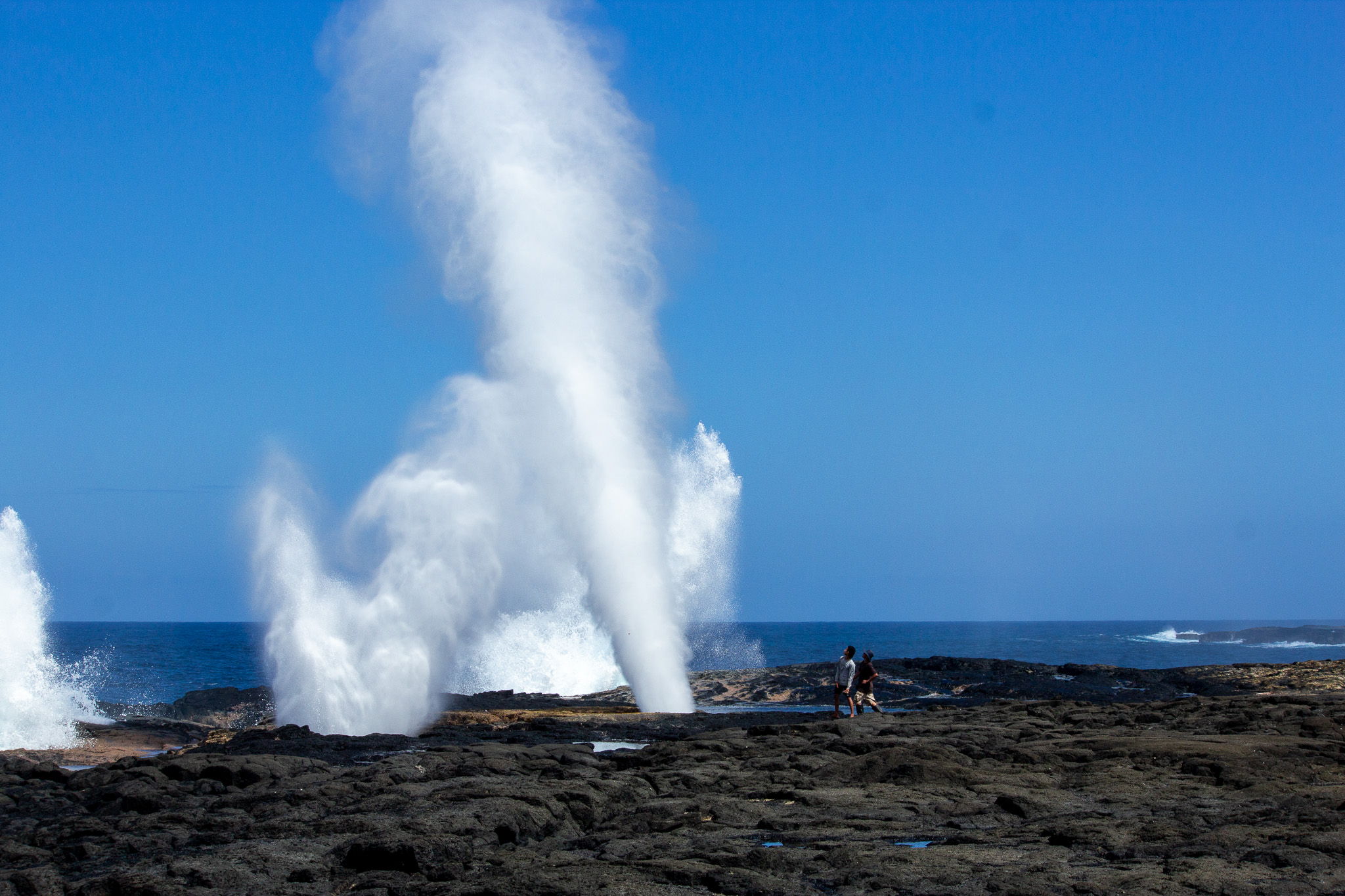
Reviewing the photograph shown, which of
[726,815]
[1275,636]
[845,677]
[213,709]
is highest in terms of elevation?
[845,677]

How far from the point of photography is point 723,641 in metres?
120

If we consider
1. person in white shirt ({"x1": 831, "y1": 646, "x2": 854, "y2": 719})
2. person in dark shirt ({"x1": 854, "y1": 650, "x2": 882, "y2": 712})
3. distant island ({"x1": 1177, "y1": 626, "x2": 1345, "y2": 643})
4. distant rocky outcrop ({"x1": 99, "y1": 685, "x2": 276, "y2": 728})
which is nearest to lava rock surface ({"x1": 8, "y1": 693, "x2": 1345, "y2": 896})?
person in white shirt ({"x1": 831, "y1": 646, "x2": 854, "y2": 719})

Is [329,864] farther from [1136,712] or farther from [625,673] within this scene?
[625,673]

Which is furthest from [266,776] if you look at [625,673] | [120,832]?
[625,673]

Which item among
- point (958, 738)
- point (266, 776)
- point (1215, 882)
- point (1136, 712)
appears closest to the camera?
point (1215, 882)

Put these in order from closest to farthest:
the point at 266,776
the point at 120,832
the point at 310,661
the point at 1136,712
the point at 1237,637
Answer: the point at 120,832, the point at 266,776, the point at 1136,712, the point at 310,661, the point at 1237,637

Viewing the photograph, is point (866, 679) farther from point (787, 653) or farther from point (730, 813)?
point (787, 653)

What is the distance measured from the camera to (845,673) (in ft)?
66.9

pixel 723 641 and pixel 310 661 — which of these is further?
pixel 723 641

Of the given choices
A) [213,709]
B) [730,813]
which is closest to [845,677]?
[730,813]

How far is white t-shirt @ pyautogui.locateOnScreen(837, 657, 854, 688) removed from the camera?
66.6 feet

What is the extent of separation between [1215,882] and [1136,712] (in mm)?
13103

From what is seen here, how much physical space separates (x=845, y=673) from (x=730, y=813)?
10028 millimetres

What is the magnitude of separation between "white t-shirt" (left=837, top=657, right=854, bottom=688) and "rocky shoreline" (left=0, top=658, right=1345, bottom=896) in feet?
6.51
